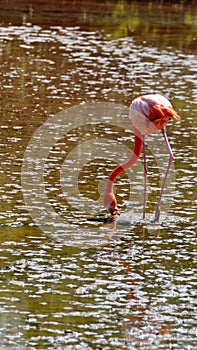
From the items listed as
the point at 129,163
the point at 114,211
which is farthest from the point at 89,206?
the point at 129,163

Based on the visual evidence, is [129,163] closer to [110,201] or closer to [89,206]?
[110,201]

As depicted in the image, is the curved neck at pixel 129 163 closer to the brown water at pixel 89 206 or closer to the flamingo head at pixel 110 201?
the flamingo head at pixel 110 201

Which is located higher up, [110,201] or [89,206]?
[110,201]

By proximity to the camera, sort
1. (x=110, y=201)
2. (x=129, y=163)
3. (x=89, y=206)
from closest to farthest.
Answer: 1. (x=110, y=201)
2. (x=129, y=163)
3. (x=89, y=206)

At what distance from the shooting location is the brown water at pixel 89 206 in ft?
20.5

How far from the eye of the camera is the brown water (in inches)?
246

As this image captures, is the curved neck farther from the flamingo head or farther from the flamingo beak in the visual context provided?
the flamingo beak

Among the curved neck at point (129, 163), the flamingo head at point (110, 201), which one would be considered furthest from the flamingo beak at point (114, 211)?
the curved neck at point (129, 163)

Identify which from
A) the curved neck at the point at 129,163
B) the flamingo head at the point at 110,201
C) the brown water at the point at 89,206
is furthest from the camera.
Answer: the curved neck at the point at 129,163

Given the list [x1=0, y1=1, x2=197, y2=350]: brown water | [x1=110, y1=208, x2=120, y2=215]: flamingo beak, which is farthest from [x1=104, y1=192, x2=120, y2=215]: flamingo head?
[x1=0, y1=1, x2=197, y2=350]: brown water

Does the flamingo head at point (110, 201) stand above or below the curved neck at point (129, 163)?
below

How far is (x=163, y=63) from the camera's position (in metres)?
17.3

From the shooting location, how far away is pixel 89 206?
352 inches

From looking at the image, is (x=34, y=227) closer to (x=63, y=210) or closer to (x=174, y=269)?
(x=63, y=210)
